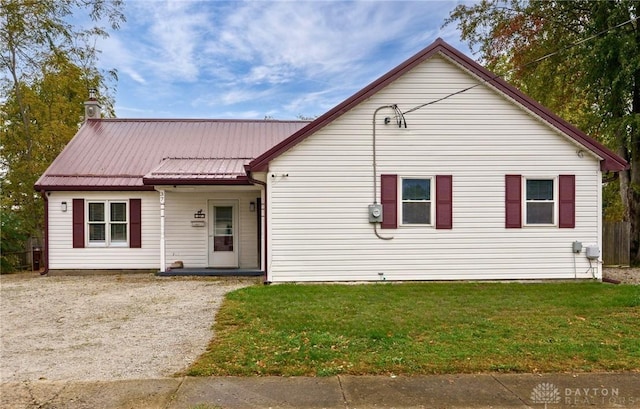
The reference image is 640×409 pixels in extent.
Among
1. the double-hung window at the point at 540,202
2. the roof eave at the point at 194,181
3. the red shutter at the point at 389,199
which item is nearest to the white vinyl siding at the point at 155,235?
the roof eave at the point at 194,181

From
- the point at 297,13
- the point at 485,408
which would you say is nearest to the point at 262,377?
the point at 485,408

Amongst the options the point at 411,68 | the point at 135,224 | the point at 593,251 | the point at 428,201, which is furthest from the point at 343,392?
the point at 135,224

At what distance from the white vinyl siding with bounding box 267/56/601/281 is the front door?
3.55 metres

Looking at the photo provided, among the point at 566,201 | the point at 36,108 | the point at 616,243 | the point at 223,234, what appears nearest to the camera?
the point at 566,201

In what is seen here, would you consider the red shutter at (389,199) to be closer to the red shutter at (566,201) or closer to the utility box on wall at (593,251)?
Answer: the red shutter at (566,201)

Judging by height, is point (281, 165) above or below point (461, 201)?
above

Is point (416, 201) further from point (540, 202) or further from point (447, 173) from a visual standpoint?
point (540, 202)

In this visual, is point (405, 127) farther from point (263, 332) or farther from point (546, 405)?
point (546, 405)

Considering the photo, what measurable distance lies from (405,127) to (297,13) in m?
6.05

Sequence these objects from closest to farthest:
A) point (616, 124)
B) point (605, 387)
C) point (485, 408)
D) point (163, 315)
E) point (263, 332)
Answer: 1. point (485, 408)
2. point (605, 387)
3. point (263, 332)
4. point (163, 315)
5. point (616, 124)

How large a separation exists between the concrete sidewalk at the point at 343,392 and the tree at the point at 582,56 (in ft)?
32.5

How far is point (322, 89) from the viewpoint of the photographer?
85.5ft

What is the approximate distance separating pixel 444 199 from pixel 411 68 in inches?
128

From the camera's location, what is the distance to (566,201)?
9.79 m
